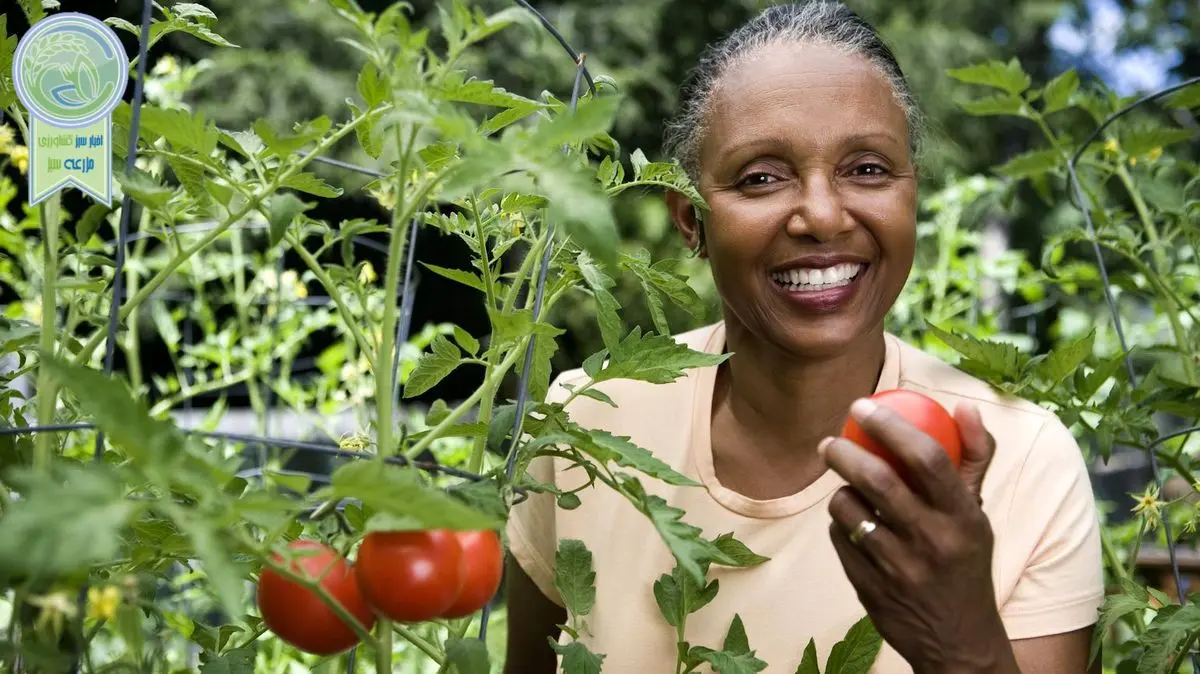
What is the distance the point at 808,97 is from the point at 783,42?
9cm

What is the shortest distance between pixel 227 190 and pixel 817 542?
817 millimetres

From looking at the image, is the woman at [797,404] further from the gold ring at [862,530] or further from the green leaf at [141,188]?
the green leaf at [141,188]

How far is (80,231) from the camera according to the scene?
42.7 inches

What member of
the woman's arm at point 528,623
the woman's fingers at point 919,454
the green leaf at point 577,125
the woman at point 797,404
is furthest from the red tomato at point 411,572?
the woman's arm at point 528,623

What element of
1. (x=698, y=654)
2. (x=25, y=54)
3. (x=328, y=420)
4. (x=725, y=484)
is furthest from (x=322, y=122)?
(x=328, y=420)

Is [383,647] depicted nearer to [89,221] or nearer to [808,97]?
[89,221]

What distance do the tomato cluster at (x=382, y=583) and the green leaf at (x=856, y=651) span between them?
1.52 feet

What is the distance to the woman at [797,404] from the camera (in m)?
1.30

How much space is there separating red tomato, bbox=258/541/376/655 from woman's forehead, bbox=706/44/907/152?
75cm

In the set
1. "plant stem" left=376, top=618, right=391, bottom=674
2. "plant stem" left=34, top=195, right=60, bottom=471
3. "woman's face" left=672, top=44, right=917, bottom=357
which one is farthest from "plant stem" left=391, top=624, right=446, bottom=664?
"woman's face" left=672, top=44, right=917, bottom=357

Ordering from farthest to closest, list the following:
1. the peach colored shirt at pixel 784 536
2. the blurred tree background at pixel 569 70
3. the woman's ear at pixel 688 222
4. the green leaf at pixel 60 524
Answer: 1. the blurred tree background at pixel 569 70
2. the woman's ear at pixel 688 222
3. the peach colored shirt at pixel 784 536
4. the green leaf at pixel 60 524

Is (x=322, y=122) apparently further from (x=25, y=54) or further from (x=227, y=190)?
(x=25, y=54)

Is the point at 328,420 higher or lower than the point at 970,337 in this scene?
lower

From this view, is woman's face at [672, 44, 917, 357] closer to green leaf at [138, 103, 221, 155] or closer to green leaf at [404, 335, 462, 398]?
green leaf at [404, 335, 462, 398]
